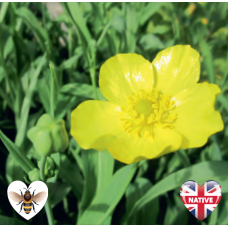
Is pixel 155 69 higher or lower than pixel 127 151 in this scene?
higher

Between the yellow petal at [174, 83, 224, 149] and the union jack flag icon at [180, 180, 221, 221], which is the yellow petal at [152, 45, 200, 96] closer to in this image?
the yellow petal at [174, 83, 224, 149]

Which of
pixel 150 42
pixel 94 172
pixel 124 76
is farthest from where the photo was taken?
pixel 150 42

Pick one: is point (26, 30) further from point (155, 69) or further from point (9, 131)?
point (155, 69)

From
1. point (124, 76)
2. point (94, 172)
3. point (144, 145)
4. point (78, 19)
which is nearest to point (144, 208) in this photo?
point (94, 172)

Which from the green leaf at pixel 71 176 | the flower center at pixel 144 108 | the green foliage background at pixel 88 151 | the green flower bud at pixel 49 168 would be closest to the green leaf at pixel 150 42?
the green foliage background at pixel 88 151

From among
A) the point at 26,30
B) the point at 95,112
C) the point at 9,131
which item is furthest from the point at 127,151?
the point at 26,30

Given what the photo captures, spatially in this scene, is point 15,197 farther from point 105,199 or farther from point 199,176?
point 199,176

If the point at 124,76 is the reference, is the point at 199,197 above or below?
below
